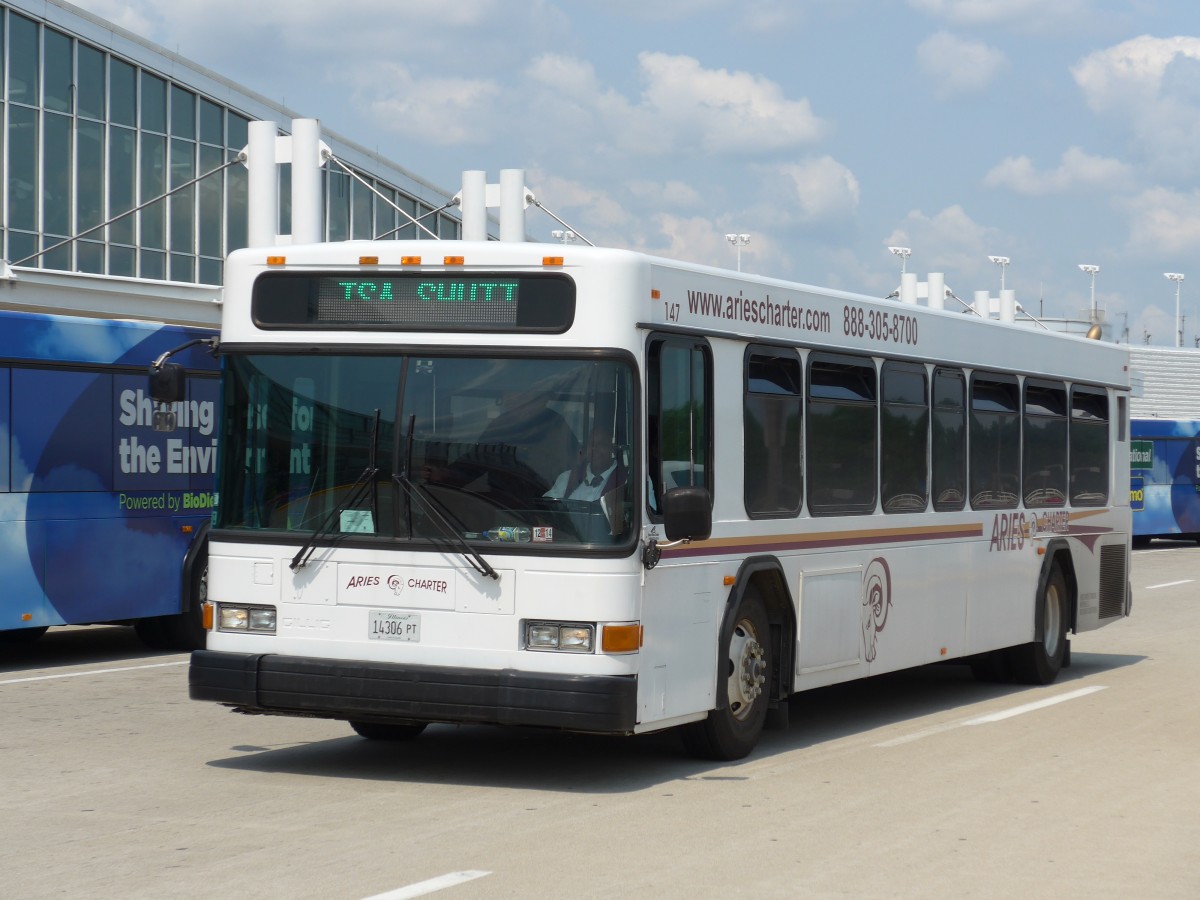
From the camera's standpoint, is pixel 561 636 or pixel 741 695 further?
pixel 741 695

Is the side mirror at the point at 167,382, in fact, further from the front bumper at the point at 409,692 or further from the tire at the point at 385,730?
the tire at the point at 385,730

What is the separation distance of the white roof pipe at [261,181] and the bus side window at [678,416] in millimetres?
22020

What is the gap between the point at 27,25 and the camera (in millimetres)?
39844

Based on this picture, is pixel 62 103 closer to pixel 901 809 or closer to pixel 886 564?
pixel 886 564

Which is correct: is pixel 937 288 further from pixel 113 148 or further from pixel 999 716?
pixel 999 716

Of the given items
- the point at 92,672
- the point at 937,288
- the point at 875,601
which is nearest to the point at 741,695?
the point at 875,601

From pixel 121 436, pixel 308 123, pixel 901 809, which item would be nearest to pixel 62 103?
pixel 308 123

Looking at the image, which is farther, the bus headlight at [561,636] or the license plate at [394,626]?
the license plate at [394,626]

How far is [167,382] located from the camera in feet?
33.8

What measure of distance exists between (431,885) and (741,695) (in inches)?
147

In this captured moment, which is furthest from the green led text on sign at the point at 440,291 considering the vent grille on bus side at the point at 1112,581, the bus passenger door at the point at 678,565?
the vent grille on bus side at the point at 1112,581

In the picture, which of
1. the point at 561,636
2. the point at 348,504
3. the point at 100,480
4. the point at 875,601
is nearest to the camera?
the point at 561,636

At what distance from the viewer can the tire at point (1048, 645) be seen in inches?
584

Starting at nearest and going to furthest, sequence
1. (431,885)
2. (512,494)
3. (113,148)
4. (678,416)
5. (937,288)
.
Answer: (431,885), (512,494), (678,416), (113,148), (937,288)
